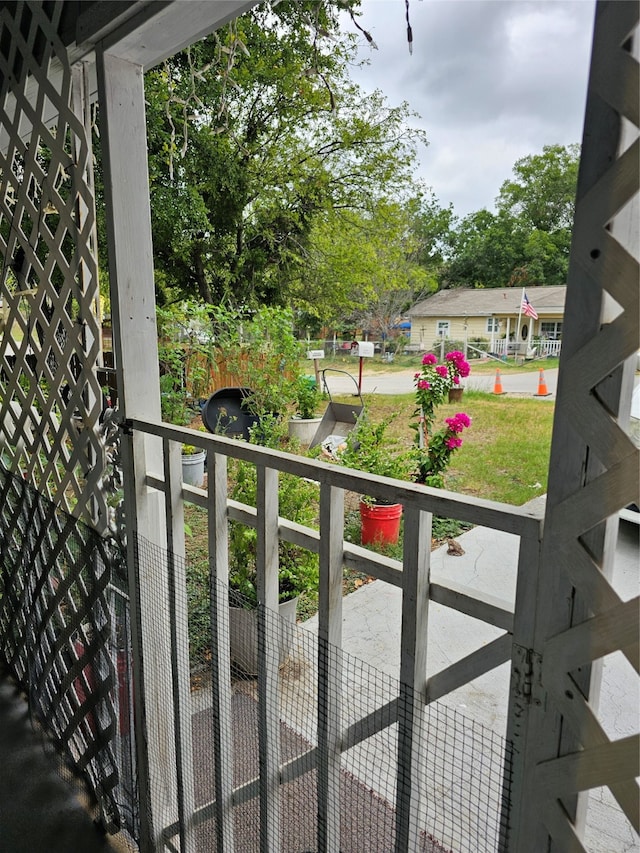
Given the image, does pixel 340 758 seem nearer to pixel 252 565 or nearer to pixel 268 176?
pixel 252 565

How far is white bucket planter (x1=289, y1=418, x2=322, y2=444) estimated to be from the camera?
5.28 meters

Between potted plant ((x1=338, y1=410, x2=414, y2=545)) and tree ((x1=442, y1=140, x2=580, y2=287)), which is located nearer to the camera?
tree ((x1=442, y1=140, x2=580, y2=287))

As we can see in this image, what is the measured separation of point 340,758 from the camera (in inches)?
37.1

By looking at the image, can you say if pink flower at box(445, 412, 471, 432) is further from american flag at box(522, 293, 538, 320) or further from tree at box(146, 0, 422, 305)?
tree at box(146, 0, 422, 305)

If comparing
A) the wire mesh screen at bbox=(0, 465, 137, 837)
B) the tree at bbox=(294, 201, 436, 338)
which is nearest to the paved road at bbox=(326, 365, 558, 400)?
the tree at bbox=(294, 201, 436, 338)

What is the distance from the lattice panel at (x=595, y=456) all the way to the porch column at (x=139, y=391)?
0.96 metres

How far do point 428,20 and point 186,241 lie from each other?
6632 mm

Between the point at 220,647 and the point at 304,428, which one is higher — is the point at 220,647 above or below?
above

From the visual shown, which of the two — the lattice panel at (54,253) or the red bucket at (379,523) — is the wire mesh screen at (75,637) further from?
the red bucket at (379,523)

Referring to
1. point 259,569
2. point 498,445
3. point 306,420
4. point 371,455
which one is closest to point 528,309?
point 371,455

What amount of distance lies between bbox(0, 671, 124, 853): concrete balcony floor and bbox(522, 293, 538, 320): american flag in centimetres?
249

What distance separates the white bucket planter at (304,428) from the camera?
5.28m

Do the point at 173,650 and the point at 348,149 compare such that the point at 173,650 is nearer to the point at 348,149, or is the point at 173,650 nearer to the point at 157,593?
the point at 157,593

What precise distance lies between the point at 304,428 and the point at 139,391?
13.1 feet
